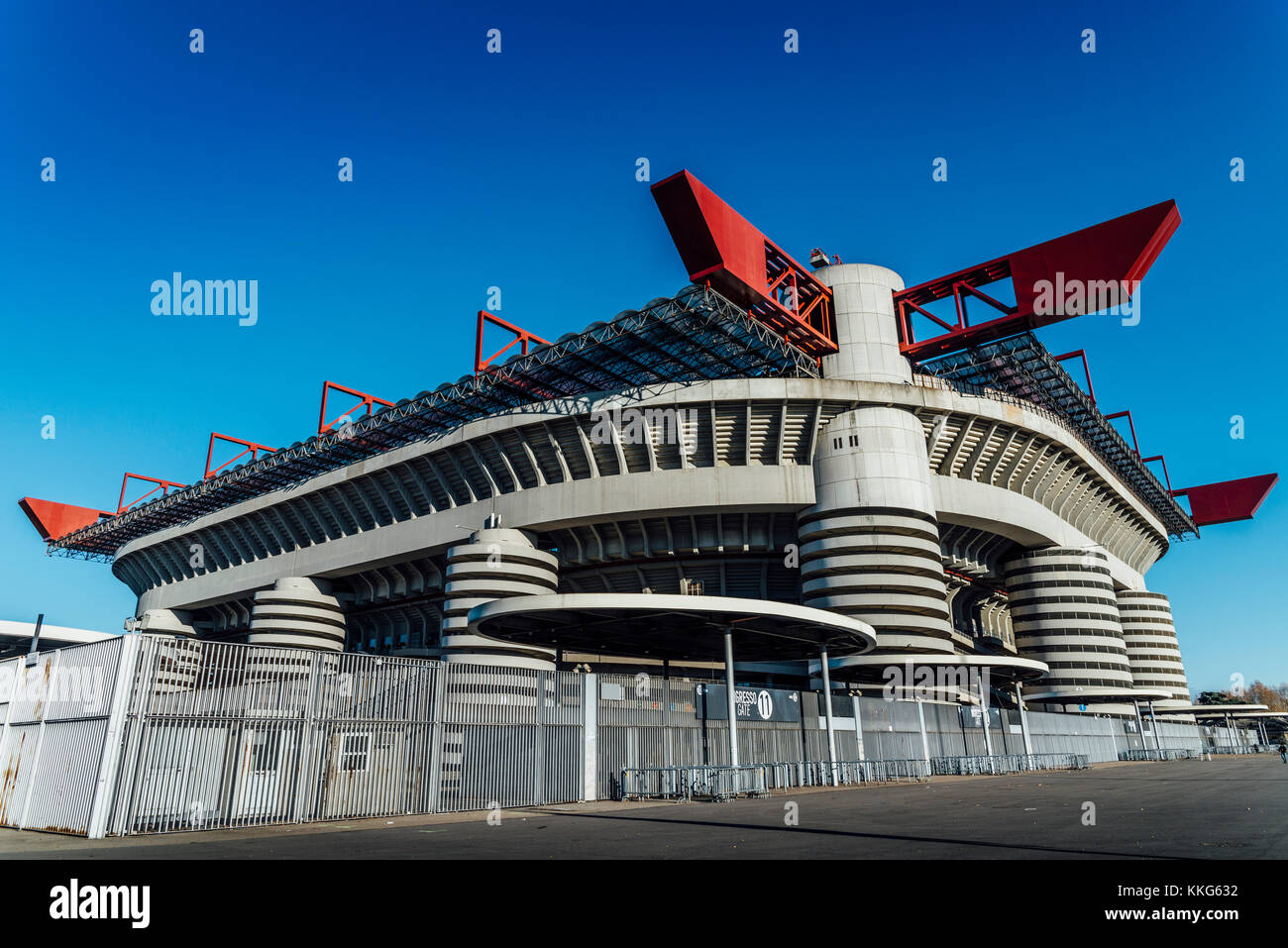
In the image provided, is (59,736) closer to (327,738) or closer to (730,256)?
(327,738)

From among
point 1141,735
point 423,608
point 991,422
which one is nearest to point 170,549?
point 423,608

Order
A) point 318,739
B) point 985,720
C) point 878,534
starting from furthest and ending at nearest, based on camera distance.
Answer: point 878,534
point 985,720
point 318,739

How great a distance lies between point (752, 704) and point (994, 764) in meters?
19.0

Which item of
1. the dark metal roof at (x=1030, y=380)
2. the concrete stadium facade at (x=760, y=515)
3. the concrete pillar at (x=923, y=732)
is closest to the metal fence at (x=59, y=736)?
the concrete stadium facade at (x=760, y=515)

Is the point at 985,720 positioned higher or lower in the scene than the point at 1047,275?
lower

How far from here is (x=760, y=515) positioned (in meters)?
46.6

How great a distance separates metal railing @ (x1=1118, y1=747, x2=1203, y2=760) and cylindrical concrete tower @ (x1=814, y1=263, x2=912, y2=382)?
38.7 m

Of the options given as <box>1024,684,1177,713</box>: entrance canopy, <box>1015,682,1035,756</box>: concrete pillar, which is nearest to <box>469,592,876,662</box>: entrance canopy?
<box>1015,682,1035,756</box>: concrete pillar

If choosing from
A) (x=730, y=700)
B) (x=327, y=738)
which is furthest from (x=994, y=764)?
(x=327, y=738)

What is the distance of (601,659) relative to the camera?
2051 inches

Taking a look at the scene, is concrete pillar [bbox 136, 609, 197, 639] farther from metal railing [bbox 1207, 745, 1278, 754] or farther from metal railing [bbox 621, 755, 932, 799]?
metal railing [bbox 1207, 745, 1278, 754]

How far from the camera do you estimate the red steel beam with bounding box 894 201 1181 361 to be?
40625mm

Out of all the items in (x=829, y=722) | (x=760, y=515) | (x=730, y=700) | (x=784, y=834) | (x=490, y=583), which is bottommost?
(x=784, y=834)
